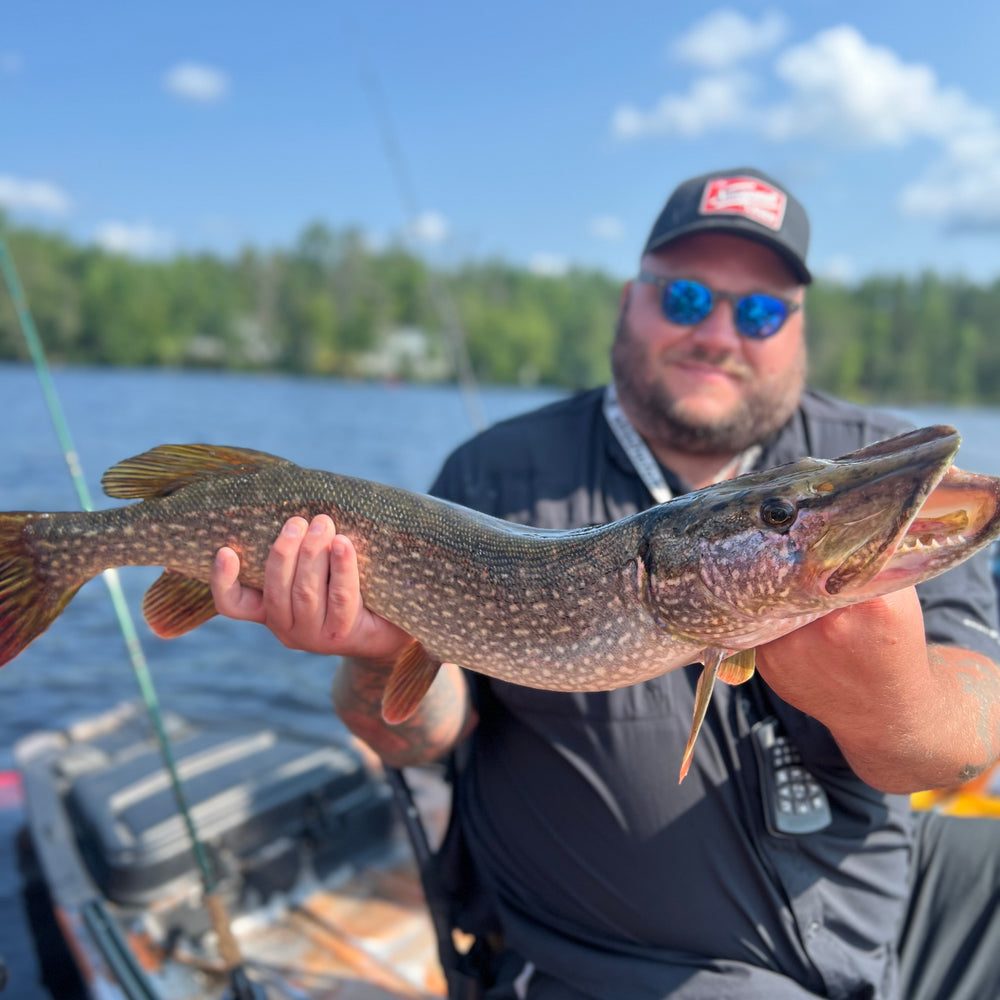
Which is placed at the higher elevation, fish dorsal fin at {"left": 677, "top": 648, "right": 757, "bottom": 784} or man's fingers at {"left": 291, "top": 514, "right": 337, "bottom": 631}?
man's fingers at {"left": 291, "top": 514, "right": 337, "bottom": 631}

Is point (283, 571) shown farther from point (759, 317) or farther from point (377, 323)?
point (377, 323)

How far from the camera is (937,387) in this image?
5075 cm

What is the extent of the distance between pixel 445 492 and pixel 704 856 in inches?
47.1

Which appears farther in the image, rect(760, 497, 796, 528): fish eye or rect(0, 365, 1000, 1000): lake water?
rect(0, 365, 1000, 1000): lake water

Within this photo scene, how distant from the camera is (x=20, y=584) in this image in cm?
203

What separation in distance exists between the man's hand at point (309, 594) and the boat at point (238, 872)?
119 centimetres

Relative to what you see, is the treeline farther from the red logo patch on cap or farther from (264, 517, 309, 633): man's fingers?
(264, 517, 309, 633): man's fingers

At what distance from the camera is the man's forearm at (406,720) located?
2.23 m

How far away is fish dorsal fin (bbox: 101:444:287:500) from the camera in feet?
6.73

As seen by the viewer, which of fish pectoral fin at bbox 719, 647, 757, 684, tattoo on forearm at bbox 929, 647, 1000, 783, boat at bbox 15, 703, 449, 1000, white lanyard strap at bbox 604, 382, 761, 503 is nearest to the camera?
fish pectoral fin at bbox 719, 647, 757, 684

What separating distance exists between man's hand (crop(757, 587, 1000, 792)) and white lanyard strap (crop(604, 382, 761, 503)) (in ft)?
2.52

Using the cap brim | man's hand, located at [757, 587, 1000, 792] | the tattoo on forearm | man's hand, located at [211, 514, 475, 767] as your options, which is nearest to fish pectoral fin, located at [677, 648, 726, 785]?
man's hand, located at [757, 587, 1000, 792]

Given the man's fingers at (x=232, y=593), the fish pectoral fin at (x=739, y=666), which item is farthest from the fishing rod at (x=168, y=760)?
the fish pectoral fin at (x=739, y=666)

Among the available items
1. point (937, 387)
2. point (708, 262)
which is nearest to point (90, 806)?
point (708, 262)
